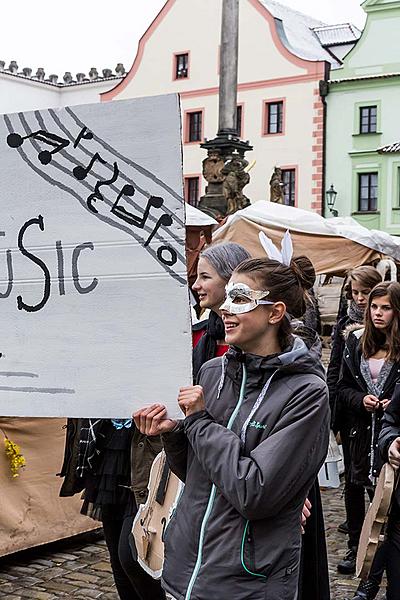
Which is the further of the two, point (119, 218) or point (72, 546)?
point (72, 546)

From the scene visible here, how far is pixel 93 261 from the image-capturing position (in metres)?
2.63

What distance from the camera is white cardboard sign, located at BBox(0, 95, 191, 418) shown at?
2529 mm

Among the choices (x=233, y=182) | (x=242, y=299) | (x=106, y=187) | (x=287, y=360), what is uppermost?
(x=233, y=182)

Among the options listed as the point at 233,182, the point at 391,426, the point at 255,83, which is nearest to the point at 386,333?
the point at 391,426

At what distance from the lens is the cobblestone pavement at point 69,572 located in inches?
199

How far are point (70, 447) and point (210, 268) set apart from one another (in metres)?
1.07

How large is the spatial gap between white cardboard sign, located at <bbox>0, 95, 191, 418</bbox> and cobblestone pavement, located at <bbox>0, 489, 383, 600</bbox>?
2.66m

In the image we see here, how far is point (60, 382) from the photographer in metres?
2.65

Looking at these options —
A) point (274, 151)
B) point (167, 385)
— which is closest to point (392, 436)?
point (167, 385)

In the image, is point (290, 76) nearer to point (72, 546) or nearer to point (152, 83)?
point (152, 83)

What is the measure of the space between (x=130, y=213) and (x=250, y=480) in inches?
31.3

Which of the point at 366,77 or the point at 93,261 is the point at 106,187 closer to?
the point at 93,261

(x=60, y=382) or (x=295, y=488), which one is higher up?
(x=60, y=382)

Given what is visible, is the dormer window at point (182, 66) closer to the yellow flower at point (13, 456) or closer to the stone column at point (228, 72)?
the stone column at point (228, 72)
